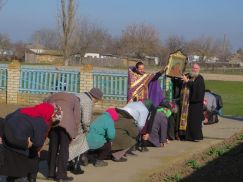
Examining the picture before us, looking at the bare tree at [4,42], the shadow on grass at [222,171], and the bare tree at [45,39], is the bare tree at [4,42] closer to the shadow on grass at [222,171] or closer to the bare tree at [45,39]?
the bare tree at [45,39]

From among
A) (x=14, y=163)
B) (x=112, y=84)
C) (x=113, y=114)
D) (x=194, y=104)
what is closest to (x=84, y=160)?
(x=113, y=114)

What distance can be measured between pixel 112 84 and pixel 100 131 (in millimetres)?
10273

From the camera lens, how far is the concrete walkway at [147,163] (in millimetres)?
8688

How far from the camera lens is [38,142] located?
6738 mm

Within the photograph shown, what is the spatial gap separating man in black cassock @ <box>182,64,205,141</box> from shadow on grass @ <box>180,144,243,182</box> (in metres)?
1.91

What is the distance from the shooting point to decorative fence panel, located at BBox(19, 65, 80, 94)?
20.0 meters

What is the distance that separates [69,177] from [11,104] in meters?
12.8

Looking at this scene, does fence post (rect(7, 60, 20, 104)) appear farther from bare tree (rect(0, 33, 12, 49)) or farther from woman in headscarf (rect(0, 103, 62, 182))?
bare tree (rect(0, 33, 12, 49))

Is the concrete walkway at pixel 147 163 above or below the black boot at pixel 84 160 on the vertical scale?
below

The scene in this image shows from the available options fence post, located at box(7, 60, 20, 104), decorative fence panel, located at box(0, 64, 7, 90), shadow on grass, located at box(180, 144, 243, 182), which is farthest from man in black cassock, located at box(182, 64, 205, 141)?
decorative fence panel, located at box(0, 64, 7, 90)

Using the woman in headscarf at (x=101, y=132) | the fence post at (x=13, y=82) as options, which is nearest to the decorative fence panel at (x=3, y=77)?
the fence post at (x=13, y=82)

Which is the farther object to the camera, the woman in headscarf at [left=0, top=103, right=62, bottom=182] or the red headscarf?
the red headscarf

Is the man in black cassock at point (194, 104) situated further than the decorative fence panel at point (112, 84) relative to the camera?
No

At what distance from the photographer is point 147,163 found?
995 centimetres
